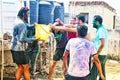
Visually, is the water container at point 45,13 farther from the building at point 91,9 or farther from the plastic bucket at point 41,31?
the building at point 91,9

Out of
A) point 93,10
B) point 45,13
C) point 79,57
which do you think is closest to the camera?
point 79,57

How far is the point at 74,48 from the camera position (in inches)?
223

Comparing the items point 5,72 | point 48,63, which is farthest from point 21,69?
point 48,63

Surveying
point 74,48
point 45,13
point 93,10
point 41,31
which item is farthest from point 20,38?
point 93,10

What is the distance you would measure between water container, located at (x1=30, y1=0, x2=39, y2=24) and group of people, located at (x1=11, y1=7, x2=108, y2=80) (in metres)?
0.44

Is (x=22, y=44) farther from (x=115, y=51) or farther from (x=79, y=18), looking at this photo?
(x=115, y=51)

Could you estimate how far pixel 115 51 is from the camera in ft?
56.7

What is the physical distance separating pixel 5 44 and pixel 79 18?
3038 mm

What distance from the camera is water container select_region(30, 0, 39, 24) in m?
8.62

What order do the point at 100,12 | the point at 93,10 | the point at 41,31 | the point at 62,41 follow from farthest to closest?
1. the point at 100,12
2. the point at 93,10
3. the point at 62,41
4. the point at 41,31

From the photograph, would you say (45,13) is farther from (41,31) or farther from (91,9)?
(91,9)

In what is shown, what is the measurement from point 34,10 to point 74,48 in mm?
3337

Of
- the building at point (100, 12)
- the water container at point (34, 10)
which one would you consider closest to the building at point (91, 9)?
the building at point (100, 12)

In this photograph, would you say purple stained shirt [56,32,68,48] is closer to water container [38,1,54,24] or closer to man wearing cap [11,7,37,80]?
water container [38,1,54,24]
